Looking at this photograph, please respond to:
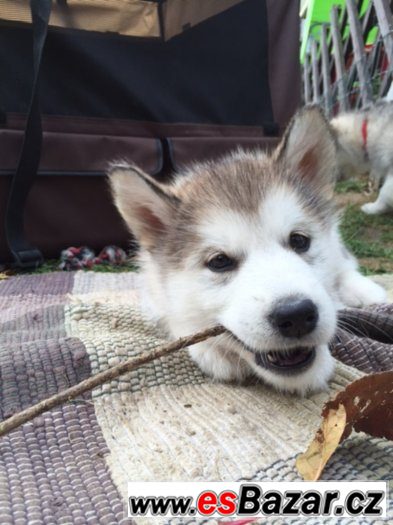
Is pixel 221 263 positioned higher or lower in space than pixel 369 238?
higher

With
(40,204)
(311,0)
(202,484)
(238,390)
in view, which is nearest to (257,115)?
(40,204)

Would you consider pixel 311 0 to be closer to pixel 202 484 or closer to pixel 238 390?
pixel 238 390

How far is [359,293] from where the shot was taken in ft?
7.39

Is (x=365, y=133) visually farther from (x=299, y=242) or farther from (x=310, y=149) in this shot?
(x=299, y=242)

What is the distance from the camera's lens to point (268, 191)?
1.73m

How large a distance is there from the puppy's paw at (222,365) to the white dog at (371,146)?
420 cm

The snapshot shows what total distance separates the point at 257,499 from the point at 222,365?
0.64m

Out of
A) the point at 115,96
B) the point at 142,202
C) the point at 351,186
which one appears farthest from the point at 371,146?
the point at 142,202

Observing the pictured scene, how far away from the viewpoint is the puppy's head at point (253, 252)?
4.42 ft

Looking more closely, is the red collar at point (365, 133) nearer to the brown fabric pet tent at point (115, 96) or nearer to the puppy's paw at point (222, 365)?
the brown fabric pet tent at point (115, 96)

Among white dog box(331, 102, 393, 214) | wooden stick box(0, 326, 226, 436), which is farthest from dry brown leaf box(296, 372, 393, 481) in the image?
white dog box(331, 102, 393, 214)

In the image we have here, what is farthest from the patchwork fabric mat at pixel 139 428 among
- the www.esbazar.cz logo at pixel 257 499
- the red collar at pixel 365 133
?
the red collar at pixel 365 133

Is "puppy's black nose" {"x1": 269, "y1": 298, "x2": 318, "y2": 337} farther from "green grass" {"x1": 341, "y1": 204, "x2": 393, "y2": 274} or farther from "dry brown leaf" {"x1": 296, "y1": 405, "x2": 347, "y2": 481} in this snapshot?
"green grass" {"x1": 341, "y1": 204, "x2": 393, "y2": 274}

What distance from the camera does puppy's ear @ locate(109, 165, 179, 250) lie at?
1.84 metres
